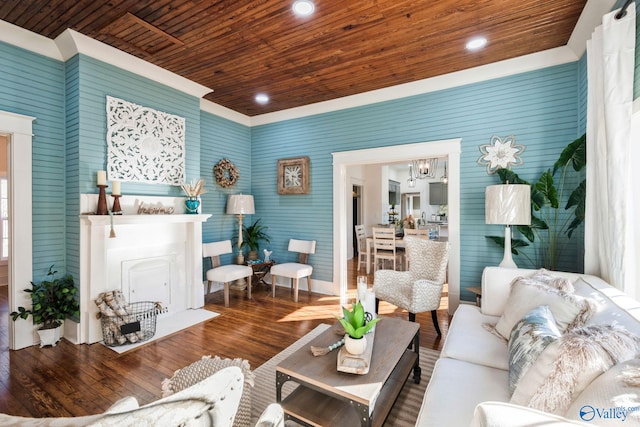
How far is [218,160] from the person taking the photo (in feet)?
15.5

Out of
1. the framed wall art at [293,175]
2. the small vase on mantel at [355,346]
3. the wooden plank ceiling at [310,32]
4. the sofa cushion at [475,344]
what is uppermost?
the wooden plank ceiling at [310,32]

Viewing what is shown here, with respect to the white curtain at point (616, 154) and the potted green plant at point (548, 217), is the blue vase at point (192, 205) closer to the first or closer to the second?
the potted green plant at point (548, 217)

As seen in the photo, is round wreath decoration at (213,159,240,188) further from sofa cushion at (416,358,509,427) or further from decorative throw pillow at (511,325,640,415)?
decorative throw pillow at (511,325,640,415)

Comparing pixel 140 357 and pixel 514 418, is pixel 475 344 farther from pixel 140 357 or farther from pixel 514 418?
pixel 140 357

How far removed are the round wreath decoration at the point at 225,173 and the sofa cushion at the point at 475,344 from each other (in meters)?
3.91

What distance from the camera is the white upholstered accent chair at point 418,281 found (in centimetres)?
294

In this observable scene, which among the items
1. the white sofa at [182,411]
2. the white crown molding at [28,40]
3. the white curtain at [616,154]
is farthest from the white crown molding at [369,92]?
the white sofa at [182,411]

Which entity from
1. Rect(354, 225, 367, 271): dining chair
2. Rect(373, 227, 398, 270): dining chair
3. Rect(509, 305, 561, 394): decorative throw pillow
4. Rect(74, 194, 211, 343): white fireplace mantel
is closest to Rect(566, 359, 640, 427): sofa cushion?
Rect(509, 305, 561, 394): decorative throw pillow

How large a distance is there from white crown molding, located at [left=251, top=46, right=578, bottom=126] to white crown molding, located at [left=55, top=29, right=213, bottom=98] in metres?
1.63

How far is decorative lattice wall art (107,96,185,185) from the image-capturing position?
10.2ft

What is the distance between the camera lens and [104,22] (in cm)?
263

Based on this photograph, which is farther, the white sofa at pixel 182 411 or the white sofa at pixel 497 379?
the white sofa at pixel 497 379

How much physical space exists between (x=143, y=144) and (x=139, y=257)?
1.37 metres

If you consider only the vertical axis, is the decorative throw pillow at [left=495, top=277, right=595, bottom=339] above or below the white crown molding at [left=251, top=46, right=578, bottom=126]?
below
